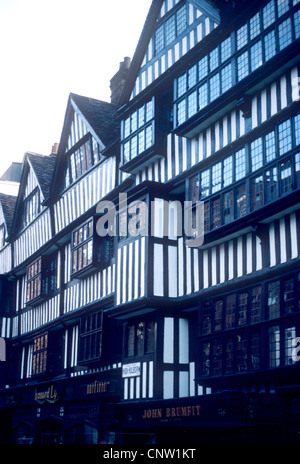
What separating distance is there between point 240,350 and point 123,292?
4.19m

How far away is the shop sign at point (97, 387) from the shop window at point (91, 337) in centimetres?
69

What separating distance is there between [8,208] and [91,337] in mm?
13051

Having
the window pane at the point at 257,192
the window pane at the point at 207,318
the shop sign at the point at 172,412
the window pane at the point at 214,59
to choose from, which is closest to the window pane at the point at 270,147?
the window pane at the point at 257,192

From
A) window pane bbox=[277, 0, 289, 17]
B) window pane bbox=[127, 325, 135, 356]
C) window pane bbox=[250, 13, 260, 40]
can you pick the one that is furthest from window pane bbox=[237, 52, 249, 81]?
window pane bbox=[127, 325, 135, 356]

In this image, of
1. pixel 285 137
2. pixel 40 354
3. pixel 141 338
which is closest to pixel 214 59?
pixel 285 137

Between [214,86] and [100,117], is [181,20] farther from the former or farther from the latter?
[100,117]

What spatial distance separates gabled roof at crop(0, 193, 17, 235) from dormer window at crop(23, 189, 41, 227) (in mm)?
1699

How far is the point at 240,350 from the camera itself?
1229 centimetres

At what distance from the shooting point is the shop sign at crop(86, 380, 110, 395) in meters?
16.8

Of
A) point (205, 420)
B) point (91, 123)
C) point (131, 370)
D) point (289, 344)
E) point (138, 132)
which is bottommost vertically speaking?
point (205, 420)

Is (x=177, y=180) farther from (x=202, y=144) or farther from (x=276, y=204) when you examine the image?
(x=276, y=204)

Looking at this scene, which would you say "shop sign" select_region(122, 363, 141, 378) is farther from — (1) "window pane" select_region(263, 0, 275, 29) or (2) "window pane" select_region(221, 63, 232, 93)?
(1) "window pane" select_region(263, 0, 275, 29)

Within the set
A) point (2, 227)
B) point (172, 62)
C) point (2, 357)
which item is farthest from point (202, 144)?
point (2, 227)

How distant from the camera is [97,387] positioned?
17.3 metres
